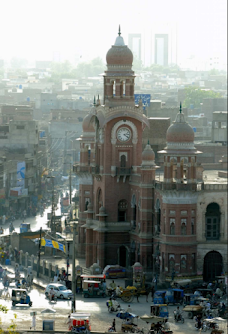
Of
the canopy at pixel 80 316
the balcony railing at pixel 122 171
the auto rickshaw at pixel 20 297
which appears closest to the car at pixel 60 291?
the auto rickshaw at pixel 20 297

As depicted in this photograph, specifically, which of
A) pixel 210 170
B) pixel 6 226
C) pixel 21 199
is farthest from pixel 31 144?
pixel 210 170

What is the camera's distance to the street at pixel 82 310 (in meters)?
69.9

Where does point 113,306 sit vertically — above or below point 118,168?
below

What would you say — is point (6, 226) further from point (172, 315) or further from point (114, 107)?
point (172, 315)

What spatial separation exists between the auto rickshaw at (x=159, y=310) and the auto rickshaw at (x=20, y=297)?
25.6 ft

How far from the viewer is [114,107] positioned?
86250 mm

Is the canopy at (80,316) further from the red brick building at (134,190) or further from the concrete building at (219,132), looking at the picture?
the concrete building at (219,132)

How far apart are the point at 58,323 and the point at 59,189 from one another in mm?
72527

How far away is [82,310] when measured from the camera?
243 feet

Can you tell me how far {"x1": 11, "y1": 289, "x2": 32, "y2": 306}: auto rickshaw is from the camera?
247ft

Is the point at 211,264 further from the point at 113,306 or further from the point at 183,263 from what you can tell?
the point at 113,306

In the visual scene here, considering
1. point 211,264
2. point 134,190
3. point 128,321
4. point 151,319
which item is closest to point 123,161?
point 134,190

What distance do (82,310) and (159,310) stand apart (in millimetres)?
4762

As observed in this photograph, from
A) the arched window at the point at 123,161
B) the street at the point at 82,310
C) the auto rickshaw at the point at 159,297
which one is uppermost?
the arched window at the point at 123,161
